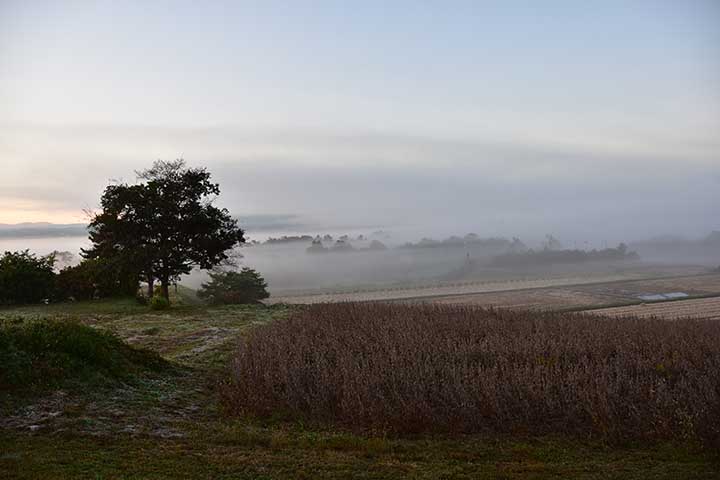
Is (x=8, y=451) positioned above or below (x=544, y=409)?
above

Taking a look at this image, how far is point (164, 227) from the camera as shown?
25.0m

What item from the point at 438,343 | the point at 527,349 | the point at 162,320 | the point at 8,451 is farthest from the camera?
the point at 162,320

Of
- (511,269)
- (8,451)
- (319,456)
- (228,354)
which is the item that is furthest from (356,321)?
(511,269)

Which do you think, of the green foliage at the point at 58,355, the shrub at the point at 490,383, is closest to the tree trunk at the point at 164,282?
the shrub at the point at 490,383

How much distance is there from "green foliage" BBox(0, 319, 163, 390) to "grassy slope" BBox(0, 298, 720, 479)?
0.62m

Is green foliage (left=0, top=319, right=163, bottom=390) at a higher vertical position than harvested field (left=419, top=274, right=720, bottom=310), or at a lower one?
higher

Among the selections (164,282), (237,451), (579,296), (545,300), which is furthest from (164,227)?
(579,296)

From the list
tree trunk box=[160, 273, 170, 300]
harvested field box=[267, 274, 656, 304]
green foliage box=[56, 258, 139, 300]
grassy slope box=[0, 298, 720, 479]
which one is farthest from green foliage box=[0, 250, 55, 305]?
harvested field box=[267, 274, 656, 304]

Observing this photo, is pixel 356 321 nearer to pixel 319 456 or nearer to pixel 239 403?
pixel 239 403

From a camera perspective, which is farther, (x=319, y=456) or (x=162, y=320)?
(x=162, y=320)

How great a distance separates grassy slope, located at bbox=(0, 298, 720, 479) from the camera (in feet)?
17.9

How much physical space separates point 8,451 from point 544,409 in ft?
23.3

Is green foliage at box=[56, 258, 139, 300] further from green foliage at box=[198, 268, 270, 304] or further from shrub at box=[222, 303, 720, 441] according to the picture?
shrub at box=[222, 303, 720, 441]

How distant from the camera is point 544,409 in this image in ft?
24.8
